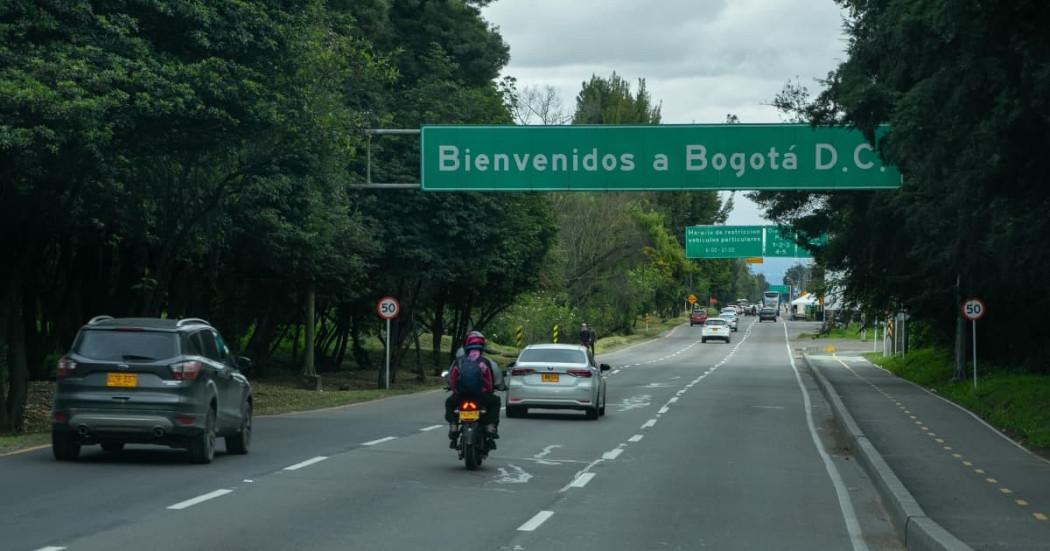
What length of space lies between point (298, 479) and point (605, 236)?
73.7 meters

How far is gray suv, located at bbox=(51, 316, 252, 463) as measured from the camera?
53.7 ft

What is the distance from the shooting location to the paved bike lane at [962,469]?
A: 12094mm

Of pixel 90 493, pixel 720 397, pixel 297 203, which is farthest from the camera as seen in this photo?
pixel 720 397

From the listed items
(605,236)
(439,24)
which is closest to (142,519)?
(439,24)

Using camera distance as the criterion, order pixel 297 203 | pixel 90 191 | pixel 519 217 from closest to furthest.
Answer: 1. pixel 90 191
2. pixel 297 203
3. pixel 519 217

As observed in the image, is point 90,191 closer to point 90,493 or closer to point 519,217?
point 90,493

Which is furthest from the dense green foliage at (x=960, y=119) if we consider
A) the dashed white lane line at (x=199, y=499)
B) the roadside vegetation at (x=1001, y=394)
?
the dashed white lane line at (x=199, y=499)

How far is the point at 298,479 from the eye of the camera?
1586cm

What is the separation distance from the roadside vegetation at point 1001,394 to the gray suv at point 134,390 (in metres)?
12.5

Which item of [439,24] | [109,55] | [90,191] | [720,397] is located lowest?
[720,397]

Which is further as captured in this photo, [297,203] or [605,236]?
[605,236]

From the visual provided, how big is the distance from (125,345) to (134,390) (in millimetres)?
577

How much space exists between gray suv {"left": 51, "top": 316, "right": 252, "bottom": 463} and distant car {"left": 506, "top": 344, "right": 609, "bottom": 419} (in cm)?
1071

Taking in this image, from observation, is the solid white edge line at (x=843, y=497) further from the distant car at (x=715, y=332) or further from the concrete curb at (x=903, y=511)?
the distant car at (x=715, y=332)
